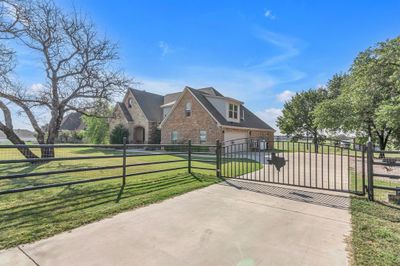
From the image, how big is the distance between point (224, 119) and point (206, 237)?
18.2 m

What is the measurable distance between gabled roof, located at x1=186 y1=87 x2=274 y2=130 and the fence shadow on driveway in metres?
13.1

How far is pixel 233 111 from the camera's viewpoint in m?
22.4

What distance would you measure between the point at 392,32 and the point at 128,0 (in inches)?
750

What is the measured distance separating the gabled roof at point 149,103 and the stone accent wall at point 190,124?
133 inches

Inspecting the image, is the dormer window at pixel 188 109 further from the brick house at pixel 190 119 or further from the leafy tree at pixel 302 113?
the leafy tree at pixel 302 113

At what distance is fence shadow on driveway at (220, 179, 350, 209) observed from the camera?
515 cm

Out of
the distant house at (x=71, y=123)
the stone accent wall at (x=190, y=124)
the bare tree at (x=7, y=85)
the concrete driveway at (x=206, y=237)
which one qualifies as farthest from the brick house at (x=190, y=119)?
the distant house at (x=71, y=123)

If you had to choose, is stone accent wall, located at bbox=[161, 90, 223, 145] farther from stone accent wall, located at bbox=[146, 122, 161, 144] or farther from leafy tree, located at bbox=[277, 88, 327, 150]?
leafy tree, located at bbox=[277, 88, 327, 150]

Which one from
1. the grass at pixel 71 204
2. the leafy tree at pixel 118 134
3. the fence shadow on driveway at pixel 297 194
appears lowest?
the fence shadow on driveway at pixel 297 194

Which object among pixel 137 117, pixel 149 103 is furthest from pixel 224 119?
pixel 149 103

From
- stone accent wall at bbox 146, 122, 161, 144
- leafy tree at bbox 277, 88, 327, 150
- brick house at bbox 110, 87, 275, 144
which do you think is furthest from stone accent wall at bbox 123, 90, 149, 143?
leafy tree at bbox 277, 88, 327, 150

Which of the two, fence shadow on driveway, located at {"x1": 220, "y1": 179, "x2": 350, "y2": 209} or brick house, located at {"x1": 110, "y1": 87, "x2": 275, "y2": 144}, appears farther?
brick house, located at {"x1": 110, "y1": 87, "x2": 275, "y2": 144}

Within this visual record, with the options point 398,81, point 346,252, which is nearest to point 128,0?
point 346,252

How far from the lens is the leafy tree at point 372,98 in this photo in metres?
15.2
